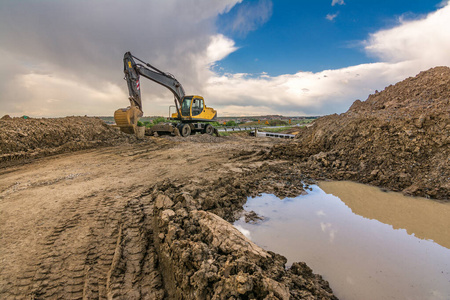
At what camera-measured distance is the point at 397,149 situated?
6.77 metres

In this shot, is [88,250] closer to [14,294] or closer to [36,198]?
[14,294]

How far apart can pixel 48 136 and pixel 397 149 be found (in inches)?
535

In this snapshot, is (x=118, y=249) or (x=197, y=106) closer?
(x=118, y=249)

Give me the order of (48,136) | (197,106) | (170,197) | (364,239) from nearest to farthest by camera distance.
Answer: (364,239) → (170,197) → (48,136) → (197,106)

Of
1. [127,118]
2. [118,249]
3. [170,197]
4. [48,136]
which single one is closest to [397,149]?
[170,197]

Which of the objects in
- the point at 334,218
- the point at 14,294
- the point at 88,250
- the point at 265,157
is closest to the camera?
the point at 14,294

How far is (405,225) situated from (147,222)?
466cm

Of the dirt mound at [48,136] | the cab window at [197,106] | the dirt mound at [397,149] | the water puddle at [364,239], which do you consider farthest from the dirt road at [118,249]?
the cab window at [197,106]

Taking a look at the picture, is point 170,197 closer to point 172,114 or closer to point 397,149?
point 397,149

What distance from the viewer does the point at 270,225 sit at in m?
3.89

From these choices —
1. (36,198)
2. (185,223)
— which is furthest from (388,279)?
(36,198)

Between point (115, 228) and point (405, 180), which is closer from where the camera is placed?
point (115, 228)

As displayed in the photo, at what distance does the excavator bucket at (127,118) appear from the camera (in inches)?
463

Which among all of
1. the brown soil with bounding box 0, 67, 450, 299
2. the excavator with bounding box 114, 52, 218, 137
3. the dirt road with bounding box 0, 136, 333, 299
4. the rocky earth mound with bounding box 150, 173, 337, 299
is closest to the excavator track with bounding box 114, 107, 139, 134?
the excavator with bounding box 114, 52, 218, 137
